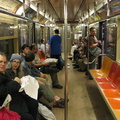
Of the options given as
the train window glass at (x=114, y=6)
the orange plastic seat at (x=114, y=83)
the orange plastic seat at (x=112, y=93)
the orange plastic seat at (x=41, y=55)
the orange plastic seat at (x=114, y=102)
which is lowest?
the orange plastic seat at (x=114, y=102)

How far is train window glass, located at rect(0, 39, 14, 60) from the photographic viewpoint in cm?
366

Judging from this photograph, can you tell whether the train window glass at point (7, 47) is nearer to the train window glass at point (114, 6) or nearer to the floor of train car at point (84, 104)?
the floor of train car at point (84, 104)

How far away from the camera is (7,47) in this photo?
3.95 meters

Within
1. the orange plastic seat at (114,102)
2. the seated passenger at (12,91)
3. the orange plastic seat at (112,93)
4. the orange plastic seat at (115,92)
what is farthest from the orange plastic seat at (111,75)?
the seated passenger at (12,91)

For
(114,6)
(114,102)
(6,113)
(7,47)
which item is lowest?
(114,102)

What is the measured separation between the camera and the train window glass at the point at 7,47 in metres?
3.66

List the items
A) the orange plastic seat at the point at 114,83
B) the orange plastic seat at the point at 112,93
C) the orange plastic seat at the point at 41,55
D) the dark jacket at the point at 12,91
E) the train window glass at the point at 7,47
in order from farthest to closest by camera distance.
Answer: the orange plastic seat at the point at 41,55
the train window glass at the point at 7,47
the orange plastic seat at the point at 114,83
the orange plastic seat at the point at 112,93
the dark jacket at the point at 12,91

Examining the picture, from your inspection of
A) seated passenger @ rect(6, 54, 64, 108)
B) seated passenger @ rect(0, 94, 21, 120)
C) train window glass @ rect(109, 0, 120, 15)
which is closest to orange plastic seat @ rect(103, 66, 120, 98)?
seated passenger @ rect(6, 54, 64, 108)

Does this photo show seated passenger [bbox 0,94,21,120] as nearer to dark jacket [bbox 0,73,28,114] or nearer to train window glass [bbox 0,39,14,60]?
dark jacket [bbox 0,73,28,114]

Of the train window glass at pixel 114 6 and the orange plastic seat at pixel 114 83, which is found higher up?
the train window glass at pixel 114 6

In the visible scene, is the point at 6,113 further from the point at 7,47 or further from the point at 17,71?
the point at 7,47

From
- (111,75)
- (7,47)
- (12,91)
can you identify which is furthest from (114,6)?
(12,91)

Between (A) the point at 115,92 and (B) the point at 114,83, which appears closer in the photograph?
(A) the point at 115,92

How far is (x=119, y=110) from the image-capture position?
7.97 ft
